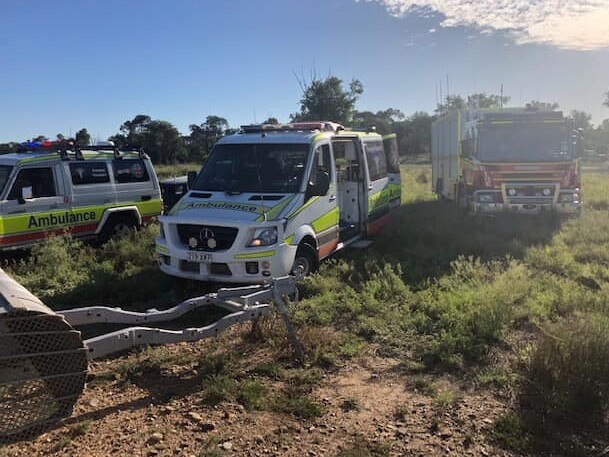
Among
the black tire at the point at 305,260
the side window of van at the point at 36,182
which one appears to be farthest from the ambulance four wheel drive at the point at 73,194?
the black tire at the point at 305,260

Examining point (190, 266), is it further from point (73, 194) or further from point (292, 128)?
point (73, 194)

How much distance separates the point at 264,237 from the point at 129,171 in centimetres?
560

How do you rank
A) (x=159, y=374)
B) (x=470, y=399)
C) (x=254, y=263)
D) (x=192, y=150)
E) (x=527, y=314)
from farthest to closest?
1. (x=192, y=150)
2. (x=254, y=263)
3. (x=527, y=314)
4. (x=159, y=374)
5. (x=470, y=399)

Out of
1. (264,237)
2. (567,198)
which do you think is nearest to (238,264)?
(264,237)

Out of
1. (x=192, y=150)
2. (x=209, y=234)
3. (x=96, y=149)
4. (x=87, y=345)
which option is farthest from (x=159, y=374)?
(x=192, y=150)

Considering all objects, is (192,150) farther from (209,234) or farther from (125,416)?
(125,416)

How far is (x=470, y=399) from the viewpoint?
4480 mm

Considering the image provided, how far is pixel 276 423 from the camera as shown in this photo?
4066mm

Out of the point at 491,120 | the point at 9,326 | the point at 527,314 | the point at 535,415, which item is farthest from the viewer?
the point at 491,120

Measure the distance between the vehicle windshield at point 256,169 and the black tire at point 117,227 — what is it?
3.36 metres

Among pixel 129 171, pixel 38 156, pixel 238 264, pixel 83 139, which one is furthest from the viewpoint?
pixel 83 139

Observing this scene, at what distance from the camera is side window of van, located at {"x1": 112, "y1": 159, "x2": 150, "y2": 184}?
11062 mm

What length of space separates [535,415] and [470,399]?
0.53 metres

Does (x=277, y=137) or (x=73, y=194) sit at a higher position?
(x=277, y=137)
